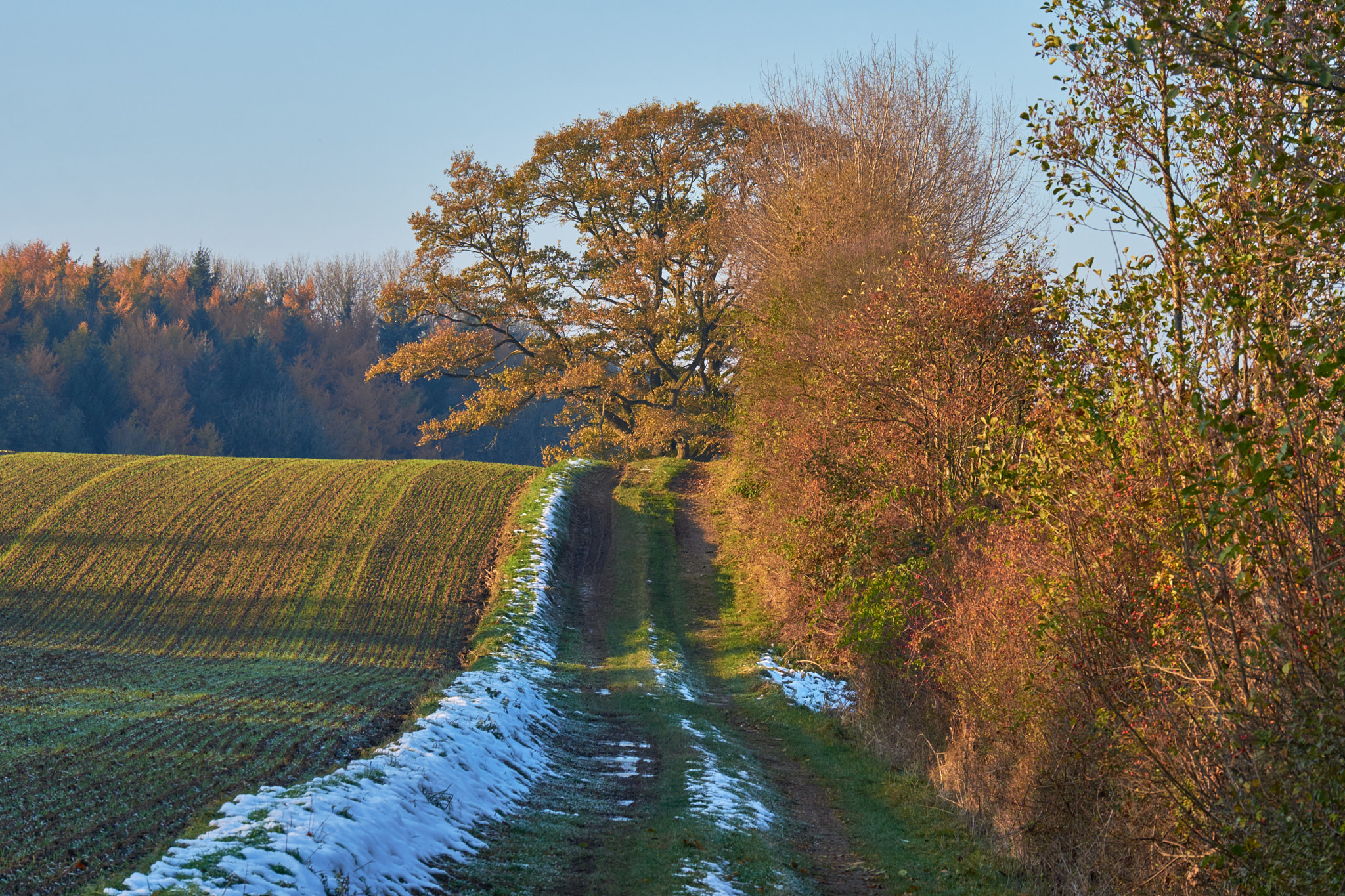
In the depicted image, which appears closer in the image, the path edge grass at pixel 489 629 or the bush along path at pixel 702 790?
the path edge grass at pixel 489 629

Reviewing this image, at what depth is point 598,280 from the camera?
149 ft

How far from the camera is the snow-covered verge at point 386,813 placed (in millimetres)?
6535

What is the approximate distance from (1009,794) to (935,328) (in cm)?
921

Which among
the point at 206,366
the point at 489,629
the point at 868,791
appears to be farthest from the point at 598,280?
the point at 206,366

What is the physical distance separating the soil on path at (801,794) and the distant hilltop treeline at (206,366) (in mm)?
42172

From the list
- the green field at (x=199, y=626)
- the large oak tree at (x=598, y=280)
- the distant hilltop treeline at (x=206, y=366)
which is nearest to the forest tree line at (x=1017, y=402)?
the large oak tree at (x=598, y=280)

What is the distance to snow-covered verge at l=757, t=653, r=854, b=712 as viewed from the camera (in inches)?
709

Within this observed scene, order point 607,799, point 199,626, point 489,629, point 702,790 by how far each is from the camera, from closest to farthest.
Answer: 1. point 607,799
2. point 702,790
3. point 489,629
4. point 199,626

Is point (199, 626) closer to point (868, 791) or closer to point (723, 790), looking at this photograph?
point (723, 790)

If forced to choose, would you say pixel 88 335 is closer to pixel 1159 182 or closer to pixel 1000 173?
pixel 1000 173

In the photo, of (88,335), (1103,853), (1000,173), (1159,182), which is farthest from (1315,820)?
(88,335)

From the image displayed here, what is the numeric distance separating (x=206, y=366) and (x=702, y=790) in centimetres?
7288

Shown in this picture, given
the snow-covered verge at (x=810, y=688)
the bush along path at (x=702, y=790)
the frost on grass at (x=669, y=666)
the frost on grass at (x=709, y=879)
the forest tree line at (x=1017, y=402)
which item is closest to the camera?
the forest tree line at (x=1017, y=402)

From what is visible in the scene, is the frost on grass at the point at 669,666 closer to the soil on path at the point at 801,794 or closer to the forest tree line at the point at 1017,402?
the soil on path at the point at 801,794
